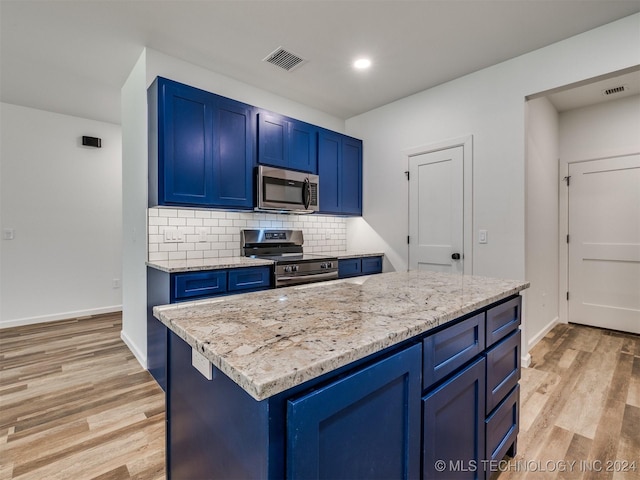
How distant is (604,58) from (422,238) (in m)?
2.02

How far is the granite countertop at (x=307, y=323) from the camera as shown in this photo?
2.20ft

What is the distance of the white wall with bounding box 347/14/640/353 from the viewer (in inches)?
95.7

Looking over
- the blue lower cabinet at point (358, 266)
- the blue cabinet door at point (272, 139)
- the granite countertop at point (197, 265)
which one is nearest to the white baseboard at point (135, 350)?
the granite countertop at point (197, 265)

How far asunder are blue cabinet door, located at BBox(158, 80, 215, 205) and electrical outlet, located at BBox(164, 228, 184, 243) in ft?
1.36

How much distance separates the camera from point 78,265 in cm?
428

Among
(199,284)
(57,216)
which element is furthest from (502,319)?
(57,216)

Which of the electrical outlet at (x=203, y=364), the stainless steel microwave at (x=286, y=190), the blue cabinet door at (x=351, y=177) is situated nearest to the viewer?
the electrical outlet at (x=203, y=364)

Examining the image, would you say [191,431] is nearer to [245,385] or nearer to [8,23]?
[245,385]

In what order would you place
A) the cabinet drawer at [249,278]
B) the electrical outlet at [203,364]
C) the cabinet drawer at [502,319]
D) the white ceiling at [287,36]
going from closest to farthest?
the electrical outlet at [203,364], the cabinet drawer at [502,319], the white ceiling at [287,36], the cabinet drawer at [249,278]

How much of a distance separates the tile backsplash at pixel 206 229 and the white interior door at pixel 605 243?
10.5ft

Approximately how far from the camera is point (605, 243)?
369cm

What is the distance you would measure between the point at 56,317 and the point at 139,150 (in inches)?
113

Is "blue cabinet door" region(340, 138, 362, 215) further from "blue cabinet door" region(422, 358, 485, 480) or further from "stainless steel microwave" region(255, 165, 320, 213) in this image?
"blue cabinet door" region(422, 358, 485, 480)

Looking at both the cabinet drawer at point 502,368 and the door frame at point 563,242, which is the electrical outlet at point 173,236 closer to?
the cabinet drawer at point 502,368
